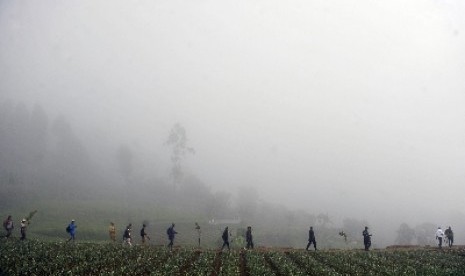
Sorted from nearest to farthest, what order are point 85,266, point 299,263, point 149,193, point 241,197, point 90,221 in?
point 85,266, point 299,263, point 90,221, point 149,193, point 241,197

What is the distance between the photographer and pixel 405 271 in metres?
27.0

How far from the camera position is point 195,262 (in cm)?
3066

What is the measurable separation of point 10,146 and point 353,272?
157042 mm

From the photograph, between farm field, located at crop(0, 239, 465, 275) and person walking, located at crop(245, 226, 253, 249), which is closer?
farm field, located at crop(0, 239, 465, 275)

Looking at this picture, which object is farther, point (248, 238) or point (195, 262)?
point (248, 238)

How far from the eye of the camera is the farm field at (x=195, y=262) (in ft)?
85.4

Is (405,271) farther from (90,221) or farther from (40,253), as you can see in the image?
(90,221)

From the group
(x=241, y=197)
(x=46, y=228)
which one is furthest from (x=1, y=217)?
(x=241, y=197)

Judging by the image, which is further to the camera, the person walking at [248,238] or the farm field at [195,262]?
the person walking at [248,238]

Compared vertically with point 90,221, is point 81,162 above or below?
above

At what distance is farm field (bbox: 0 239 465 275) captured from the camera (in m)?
26.0

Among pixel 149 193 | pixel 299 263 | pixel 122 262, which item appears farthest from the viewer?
pixel 149 193

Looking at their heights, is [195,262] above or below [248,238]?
below

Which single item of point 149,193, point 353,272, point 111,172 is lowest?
point 353,272
